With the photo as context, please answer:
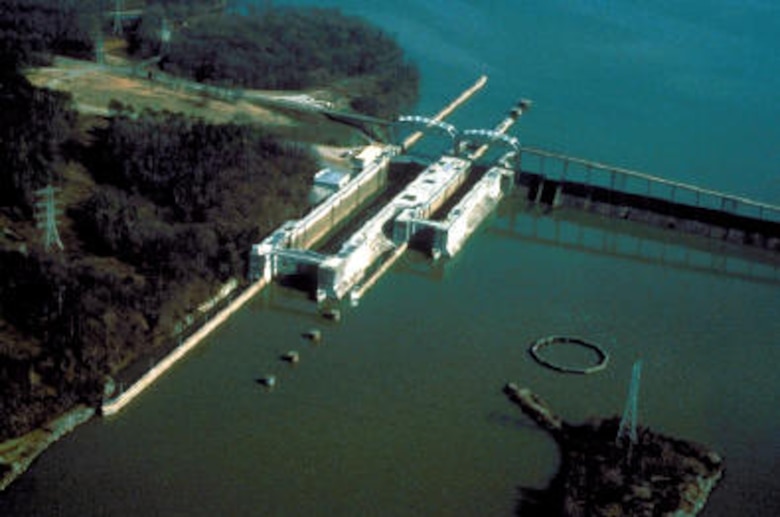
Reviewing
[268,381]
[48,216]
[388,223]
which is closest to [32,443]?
[268,381]

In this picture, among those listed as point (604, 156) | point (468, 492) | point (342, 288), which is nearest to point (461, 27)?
point (604, 156)

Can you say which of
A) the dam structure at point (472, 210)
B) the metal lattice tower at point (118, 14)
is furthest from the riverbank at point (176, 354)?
the metal lattice tower at point (118, 14)

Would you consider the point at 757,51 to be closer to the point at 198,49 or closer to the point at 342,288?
the point at 198,49

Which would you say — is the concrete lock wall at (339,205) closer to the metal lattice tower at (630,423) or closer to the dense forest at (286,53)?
the dense forest at (286,53)

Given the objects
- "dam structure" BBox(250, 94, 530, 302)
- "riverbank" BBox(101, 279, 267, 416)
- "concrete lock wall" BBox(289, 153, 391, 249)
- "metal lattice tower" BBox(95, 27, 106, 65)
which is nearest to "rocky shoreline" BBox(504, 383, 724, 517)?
"dam structure" BBox(250, 94, 530, 302)

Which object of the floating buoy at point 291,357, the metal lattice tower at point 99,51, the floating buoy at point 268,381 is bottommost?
the floating buoy at point 268,381

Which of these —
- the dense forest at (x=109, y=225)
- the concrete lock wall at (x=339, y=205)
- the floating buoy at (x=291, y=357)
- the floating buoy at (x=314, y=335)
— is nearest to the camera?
the dense forest at (x=109, y=225)

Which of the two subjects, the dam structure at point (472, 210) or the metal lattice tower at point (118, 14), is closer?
the dam structure at point (472, 210)

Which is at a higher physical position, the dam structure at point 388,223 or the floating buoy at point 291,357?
the dam structure at point 388,223
